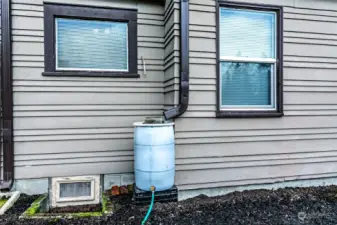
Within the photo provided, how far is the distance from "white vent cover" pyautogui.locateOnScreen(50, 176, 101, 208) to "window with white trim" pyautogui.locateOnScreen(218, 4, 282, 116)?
1886 millimetres

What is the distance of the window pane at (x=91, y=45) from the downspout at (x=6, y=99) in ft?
1.82

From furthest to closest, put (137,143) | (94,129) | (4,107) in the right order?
1. (94,129)
2. (4,107)
3. (137,143)

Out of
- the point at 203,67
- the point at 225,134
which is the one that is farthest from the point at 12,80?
the point at 225,134

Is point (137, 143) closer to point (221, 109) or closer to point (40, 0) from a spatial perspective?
point (221, 109)

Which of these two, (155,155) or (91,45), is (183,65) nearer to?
(155,155)

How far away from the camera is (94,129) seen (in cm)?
A: 323

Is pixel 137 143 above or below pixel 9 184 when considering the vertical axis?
above

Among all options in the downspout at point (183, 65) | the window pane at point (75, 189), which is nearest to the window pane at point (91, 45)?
the downspout at point (183, 65)

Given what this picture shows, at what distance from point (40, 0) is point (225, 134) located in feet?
9.61

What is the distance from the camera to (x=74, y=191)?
3.01 m

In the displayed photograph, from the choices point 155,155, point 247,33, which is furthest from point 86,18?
point 247,33

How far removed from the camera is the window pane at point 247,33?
10.3 ft

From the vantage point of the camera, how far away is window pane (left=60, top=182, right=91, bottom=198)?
2.98 metres

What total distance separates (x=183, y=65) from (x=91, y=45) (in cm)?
133
